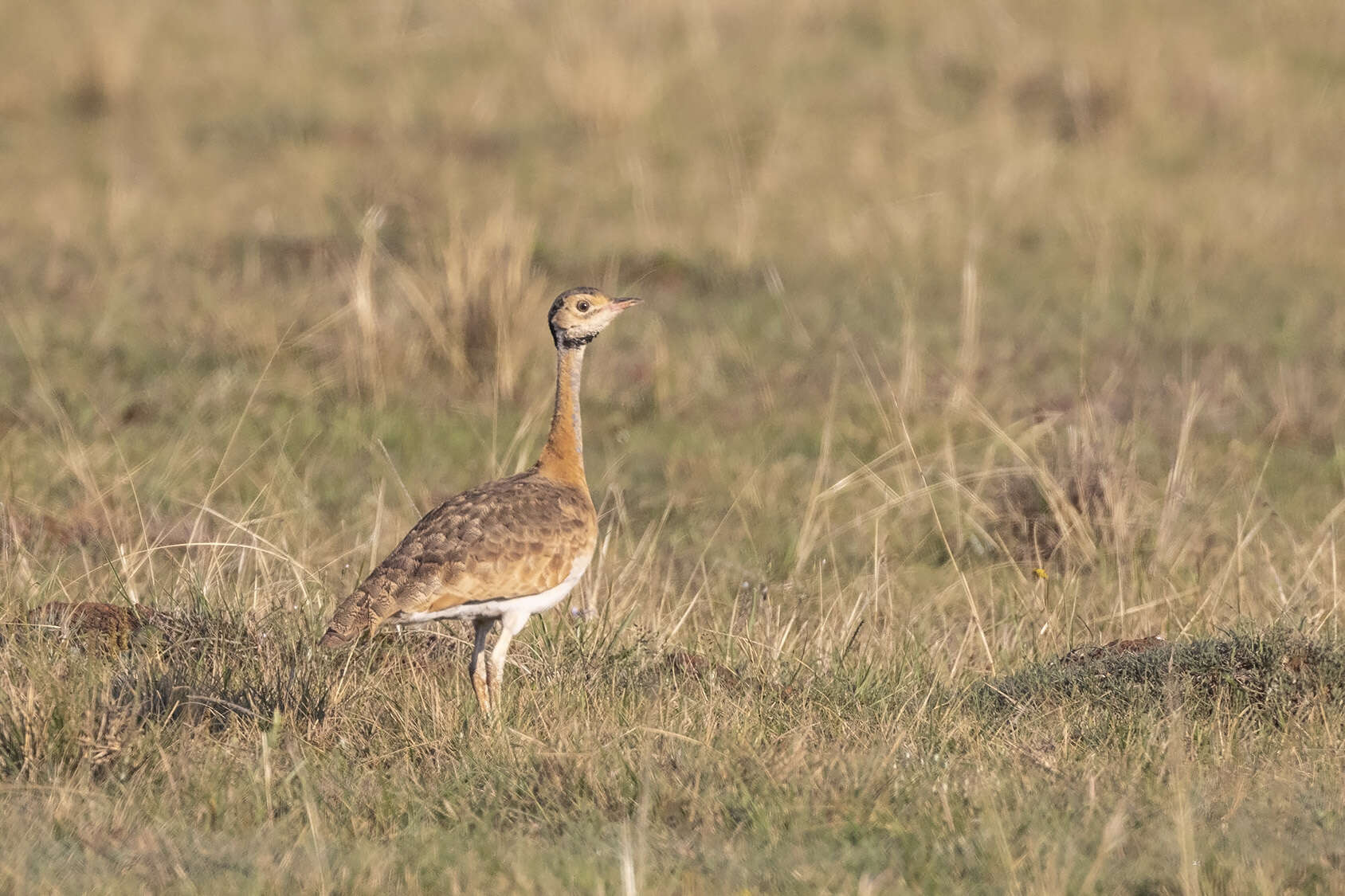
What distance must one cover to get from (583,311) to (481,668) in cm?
115

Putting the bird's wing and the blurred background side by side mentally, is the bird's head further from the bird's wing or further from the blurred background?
the blurred background

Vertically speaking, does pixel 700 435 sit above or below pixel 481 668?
below

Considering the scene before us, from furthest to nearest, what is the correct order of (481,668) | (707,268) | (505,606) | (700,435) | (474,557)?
(707,268) < (700,435) < (481,668) < (505,606) < (474,557)

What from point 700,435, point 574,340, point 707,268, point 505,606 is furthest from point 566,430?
point 707,268

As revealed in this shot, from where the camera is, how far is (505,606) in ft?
16.3

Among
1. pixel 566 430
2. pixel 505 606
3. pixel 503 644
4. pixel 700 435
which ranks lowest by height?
pixel 700 435

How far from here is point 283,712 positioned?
15.9 feet

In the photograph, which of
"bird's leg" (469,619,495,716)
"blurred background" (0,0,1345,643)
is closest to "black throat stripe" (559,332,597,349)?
"bird's leg" (469,619,495,716)

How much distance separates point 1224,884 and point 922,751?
3.29 ft

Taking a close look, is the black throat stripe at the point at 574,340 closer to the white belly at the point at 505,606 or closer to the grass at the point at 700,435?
the white belly at the point at 505,606

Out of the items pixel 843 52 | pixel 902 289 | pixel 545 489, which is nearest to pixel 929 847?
pixel 545 489

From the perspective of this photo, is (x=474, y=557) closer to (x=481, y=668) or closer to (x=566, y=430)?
(x=481, y=668)

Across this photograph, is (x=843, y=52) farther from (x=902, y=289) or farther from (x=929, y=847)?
(x=929, y=847)

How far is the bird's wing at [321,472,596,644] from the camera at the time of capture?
4.80 meters
